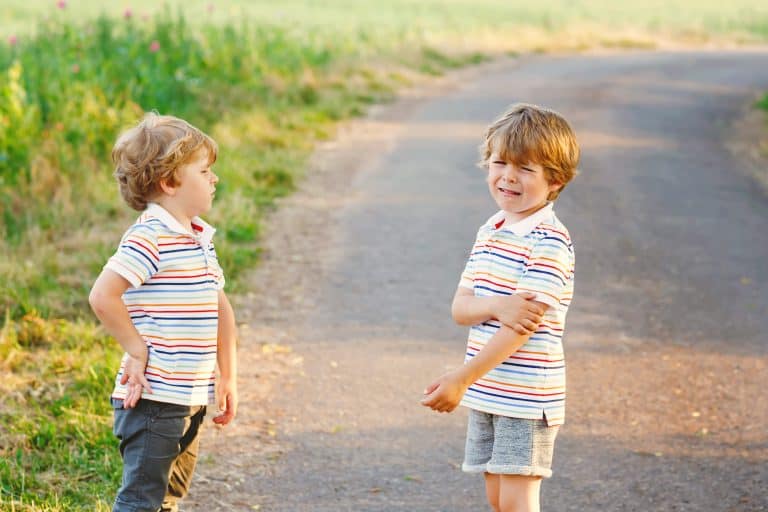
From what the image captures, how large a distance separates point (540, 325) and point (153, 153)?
3.94 feet

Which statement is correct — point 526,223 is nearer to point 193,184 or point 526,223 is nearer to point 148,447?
point 193,184

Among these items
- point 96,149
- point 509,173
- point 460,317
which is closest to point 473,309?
point 460,317

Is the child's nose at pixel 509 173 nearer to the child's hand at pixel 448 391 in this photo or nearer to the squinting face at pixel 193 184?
the child's hand at pixel 448 391

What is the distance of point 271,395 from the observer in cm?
541

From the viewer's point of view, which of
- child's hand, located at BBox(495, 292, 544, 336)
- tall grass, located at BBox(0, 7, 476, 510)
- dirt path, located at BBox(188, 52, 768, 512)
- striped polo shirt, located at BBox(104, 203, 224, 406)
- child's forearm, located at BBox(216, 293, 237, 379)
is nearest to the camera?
child's hand, located at BBox(495, 292, 544, 336)

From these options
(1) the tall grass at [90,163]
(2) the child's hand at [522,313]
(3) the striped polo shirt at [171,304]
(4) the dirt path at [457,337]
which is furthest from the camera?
(1) the tall grass at [90,163]

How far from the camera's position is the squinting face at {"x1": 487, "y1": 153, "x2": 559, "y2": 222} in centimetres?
306

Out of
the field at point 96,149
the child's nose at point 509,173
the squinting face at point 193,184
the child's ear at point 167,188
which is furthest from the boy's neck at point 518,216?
the field at point 96,149

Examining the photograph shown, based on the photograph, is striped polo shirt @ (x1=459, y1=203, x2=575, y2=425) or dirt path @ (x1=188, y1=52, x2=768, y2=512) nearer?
striped polo shirt @ (x1=459, y1=203, x2=575, y2=425)

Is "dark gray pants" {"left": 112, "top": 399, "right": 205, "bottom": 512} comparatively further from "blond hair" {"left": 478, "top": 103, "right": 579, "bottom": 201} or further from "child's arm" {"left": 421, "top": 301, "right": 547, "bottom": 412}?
"blond hair" {"left": 478, "top": 103, "right": 579, "bottom": 201}

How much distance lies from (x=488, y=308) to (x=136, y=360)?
1.01m

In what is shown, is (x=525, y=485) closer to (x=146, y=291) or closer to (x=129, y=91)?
(x=146, y=291)

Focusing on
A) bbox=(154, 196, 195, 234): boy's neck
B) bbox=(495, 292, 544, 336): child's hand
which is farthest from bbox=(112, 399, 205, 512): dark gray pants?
bbox=(495, 292, 544, 336): child's hand

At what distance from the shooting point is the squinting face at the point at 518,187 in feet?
10.0
